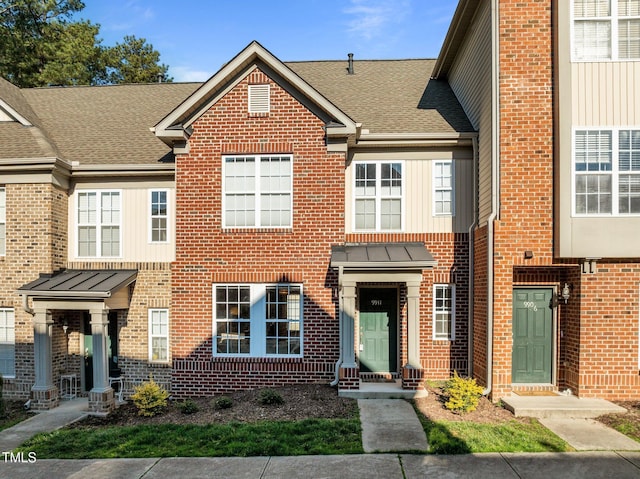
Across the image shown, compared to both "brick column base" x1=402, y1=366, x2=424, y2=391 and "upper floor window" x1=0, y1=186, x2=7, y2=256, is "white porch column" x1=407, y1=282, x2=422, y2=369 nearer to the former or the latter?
"brick column base" x1=402, y1=366, x2=424, y2=391

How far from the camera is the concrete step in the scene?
844 cm

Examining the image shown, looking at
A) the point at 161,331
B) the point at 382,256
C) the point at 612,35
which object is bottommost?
the point at 161,331

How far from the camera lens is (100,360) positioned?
1046 cm

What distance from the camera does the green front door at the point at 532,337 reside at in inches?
396

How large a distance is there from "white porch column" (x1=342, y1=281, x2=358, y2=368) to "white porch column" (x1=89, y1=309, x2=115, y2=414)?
5690 millimetres

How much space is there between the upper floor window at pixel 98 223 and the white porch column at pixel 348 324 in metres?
6.63

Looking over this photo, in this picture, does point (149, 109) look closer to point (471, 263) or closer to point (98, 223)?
point (98, 223)

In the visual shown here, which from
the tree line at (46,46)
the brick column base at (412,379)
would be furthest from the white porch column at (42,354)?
the tree line at (46,46)

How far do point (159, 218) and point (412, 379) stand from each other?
307 inches

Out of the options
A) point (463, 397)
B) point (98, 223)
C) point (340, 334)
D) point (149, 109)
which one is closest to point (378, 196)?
point (340, 334)

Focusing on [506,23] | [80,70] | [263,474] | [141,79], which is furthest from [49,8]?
[263,474]

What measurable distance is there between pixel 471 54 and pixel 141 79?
26.4 metres

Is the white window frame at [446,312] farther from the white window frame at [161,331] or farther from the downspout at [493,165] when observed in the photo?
the white window frame at [161,331]

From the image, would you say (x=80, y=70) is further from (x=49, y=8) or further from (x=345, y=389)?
(x=345, y=389)
